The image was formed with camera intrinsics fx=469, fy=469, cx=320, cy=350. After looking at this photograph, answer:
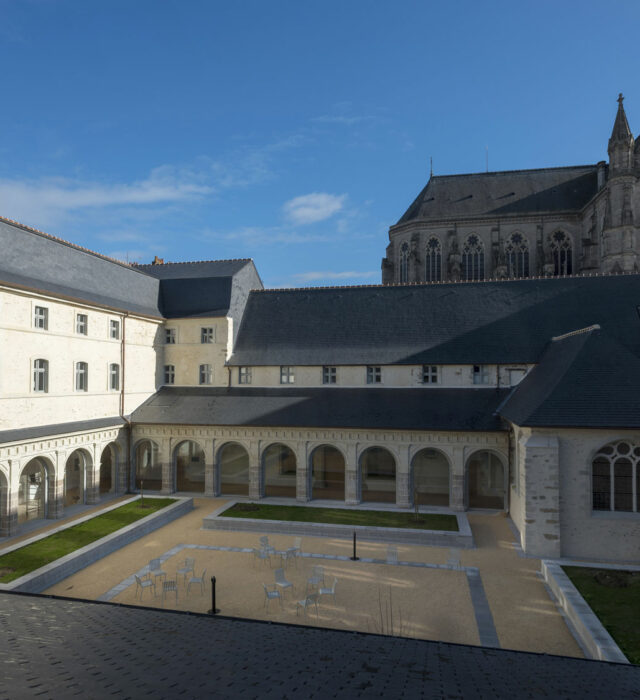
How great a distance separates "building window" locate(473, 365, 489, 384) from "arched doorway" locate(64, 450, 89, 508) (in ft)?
68.6

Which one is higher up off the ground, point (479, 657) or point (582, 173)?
point (582, 173)

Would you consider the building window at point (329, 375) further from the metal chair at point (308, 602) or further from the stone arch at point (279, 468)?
the metal chair at point (308, 602)

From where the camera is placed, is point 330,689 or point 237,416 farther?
point 237,416

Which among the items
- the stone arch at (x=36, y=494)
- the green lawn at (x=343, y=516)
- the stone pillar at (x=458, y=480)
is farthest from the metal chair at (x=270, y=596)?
the stone arch at (x=36, y=494)

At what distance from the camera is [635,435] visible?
55.9 feet

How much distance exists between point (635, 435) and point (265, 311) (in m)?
21.8

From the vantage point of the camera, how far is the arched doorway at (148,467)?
2766 centimetres

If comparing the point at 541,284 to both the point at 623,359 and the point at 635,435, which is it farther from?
the point at 635,435

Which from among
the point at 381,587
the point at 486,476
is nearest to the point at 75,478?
the point at 381,587

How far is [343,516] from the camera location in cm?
2191

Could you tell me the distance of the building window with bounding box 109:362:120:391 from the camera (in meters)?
25.9

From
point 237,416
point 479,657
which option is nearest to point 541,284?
point 237,416

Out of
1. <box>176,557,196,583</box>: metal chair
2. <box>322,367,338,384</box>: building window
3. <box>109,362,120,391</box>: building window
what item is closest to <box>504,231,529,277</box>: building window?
<box>322,367,338,384</box>: building window

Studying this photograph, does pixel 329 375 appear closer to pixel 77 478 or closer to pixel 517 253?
pixel 77 478
